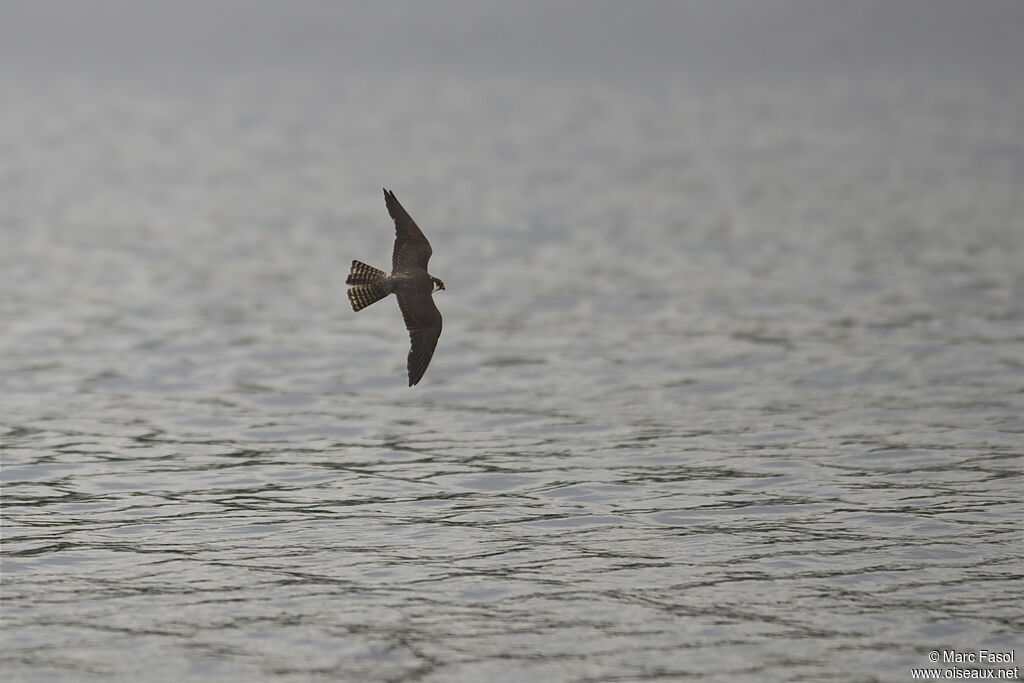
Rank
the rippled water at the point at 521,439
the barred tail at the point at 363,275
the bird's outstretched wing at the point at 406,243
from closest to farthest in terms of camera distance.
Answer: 1. the rippled water at the point at 521,439
2. the barred tail at the point at 363,275
3. the bird's outstretched wing at the point at 406,243

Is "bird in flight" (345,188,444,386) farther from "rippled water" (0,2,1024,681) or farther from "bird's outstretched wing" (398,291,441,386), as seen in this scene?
"rippled water" (0,2,1024,681)

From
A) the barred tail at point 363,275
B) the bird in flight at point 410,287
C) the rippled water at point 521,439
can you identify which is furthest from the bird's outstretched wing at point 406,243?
the rippled water at point 521,439

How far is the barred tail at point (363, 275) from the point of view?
13.6m

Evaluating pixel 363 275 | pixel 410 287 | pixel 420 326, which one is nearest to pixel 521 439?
pixel 420 326

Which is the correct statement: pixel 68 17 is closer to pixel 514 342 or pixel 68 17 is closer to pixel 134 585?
pixel 514 342

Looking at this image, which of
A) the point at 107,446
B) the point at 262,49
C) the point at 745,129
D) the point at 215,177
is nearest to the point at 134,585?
the point at 107,446

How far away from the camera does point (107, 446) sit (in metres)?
16.0

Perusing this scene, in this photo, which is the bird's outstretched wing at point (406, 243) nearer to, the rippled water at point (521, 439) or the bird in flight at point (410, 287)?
the bird in flight at point (410, 287)

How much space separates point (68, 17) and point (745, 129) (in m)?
91.0

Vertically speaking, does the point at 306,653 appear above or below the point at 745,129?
below

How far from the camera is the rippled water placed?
11.1 m

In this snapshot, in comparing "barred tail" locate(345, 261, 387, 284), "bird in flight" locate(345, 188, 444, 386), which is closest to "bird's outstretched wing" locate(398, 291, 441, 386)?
"bird in flight" locate(345, 188, 444, 386)

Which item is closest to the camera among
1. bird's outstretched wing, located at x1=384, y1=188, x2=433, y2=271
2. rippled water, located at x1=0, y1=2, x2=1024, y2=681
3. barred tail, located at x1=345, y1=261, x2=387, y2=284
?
rippled water, located at x1=0, y1=2, x2=1024, y2=681

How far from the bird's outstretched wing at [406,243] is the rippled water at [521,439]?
205cm
